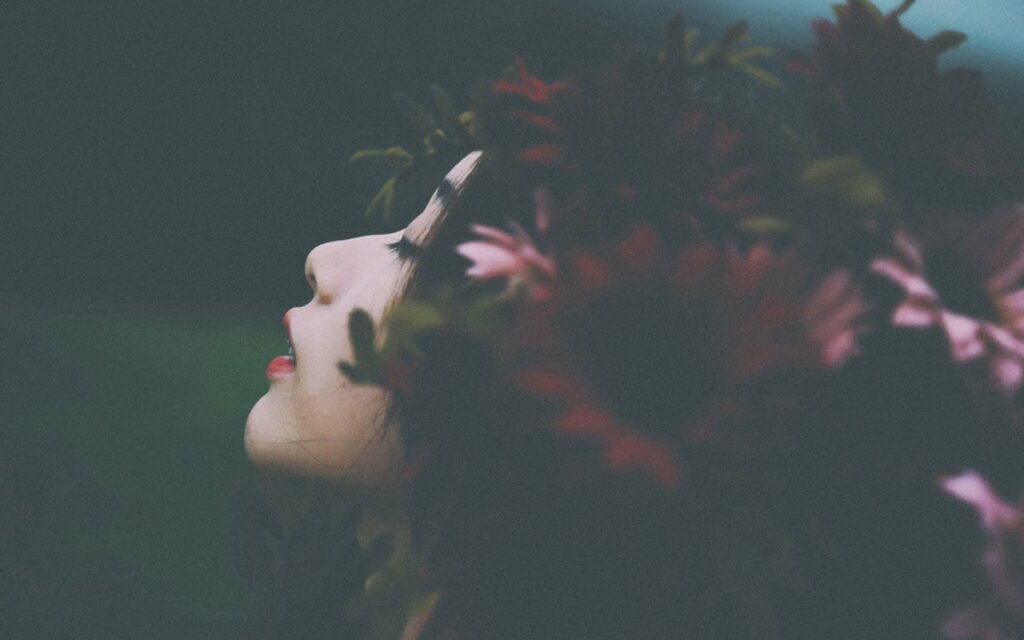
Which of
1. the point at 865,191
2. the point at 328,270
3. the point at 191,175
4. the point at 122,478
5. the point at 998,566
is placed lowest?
the point at 122,478

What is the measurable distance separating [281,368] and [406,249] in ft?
0.54

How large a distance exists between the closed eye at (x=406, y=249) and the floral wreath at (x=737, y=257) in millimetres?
122

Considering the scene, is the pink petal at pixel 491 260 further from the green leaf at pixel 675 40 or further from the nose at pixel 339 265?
the nose at pixel 339 265

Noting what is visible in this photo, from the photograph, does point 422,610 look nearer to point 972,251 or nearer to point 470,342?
point 470,342

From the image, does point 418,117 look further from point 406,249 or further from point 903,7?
point 903,7

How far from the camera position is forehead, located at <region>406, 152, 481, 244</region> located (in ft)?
1.77

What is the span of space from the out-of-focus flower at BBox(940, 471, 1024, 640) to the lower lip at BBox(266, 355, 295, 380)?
1.55 feet

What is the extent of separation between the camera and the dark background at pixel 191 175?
0.80m

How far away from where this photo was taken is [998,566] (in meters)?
0.31

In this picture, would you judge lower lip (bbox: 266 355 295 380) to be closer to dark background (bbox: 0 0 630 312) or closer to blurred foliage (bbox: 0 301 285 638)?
blurred foliage (bbox: 0 301 285 638)

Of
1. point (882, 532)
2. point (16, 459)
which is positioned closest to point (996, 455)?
point (882, 532)

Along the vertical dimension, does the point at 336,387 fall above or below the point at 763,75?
below

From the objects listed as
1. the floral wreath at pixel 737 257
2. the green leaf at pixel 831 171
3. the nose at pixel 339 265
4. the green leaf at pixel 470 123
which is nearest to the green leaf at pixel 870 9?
the floral wreath at pixel 737 257

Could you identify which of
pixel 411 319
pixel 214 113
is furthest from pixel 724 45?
pixel 214 113
